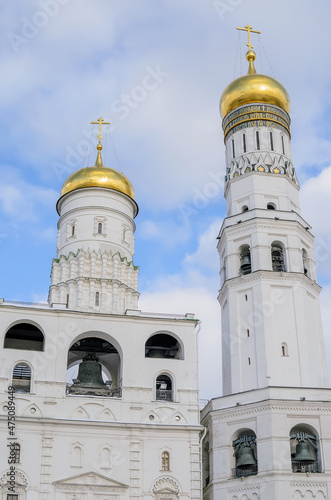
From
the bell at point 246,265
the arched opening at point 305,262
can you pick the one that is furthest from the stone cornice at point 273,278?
the arched opening at point 305,262

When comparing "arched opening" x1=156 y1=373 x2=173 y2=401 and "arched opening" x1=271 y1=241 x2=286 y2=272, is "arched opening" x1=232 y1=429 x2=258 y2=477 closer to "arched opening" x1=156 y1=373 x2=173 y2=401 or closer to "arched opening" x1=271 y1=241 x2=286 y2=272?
"arched opening" x1=156 y1=373 x2=173 y2=401

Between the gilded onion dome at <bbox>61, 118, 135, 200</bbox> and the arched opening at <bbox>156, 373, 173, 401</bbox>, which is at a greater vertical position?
the gilded onion dome at <bbox>61, 118, 135, 200</bbox>

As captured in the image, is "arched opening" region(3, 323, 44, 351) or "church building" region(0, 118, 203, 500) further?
"arched opening" region(3, 323, 44, 351)

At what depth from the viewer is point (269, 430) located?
2583 centimetres

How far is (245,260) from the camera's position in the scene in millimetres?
30516

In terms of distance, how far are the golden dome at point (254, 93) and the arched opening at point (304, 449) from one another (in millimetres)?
14919

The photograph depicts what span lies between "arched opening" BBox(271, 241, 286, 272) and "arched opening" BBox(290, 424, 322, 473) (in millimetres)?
6639

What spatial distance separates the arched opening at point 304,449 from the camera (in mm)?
25656

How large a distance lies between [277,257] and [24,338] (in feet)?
35.5

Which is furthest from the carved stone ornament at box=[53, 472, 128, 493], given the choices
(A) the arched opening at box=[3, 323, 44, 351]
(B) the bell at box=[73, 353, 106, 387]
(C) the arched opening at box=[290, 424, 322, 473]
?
(A) the arched opening at box=[3, 323, 44, 351]

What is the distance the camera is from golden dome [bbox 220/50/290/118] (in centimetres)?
3369

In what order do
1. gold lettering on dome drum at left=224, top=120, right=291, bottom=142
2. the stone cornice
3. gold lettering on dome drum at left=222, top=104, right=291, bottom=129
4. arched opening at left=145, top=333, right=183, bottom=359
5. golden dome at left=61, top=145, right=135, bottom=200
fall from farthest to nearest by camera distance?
golden dome at left=61, top=145, right=135, bottom=200
gold lettering on dome drum at left=222, top=104, right=291, bottom=129
gold lettering on dome drum at left=224, top=120, right=291, bottom=142
arched opening at left=145, top=333, right=183, bottom=359
the stone cornice

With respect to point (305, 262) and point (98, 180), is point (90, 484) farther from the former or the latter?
point (98, 180)

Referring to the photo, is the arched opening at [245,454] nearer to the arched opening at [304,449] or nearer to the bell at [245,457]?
the bell at [245,457]
